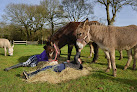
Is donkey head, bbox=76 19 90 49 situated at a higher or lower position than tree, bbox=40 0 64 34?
lower

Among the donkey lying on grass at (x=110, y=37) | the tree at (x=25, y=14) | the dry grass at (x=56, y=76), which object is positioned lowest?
the dry grass at (x=56, y=76)

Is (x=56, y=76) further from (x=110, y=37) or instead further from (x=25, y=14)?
(x=25, y=14)

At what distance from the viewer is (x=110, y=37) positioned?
146 inches

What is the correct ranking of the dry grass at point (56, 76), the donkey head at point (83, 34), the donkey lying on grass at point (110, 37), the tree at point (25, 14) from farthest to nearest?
the tree at point (25, 14), the donkey head at point (83, 34), the donkey lying on grass at point (110, 37), the dry grass at point (56, 76)

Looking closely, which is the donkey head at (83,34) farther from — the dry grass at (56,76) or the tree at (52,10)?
the tree at (52,10)

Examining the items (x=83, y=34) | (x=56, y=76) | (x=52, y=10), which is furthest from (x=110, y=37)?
(x=52, y=10)

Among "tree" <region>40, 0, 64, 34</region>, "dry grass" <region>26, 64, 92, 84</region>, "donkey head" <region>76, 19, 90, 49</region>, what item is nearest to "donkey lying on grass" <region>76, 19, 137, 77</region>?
"donkey head" <region>76, 19, 90, 49</region>

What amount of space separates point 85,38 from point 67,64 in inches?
56.1

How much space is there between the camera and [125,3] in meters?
18.4

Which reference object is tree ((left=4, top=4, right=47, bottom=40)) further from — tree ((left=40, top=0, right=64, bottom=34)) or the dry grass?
the dry grass

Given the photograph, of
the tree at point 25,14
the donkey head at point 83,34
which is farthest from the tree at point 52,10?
the donkey head at point 83,34

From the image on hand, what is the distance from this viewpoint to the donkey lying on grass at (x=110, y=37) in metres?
3.66

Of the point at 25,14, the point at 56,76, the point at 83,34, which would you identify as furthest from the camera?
the point at 25,14

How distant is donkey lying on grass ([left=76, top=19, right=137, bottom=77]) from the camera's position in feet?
12.0
